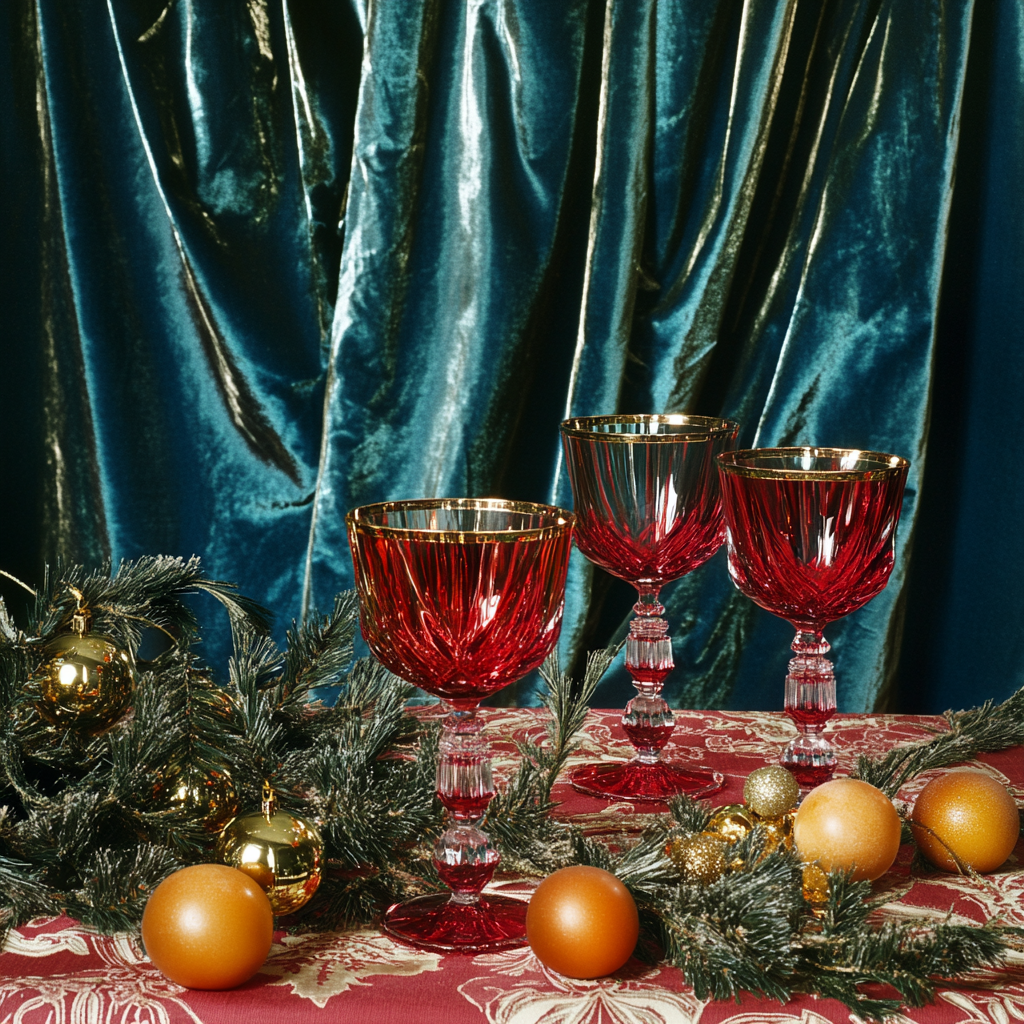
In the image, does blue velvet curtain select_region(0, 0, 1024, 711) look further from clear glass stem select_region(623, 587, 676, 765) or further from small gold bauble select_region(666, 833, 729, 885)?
small gold bauble select_region(666, 833, 729, 885)

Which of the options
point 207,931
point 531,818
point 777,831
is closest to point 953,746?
point 777,831

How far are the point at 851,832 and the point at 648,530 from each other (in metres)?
0.29

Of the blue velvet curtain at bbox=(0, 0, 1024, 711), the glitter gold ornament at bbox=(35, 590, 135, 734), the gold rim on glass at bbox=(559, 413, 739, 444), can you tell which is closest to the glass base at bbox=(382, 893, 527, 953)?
the glitter gold ornament at bbox=(35, 590, 135, 734)

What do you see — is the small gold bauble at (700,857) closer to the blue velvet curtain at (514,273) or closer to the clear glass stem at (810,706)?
the clear glass stem at (810,706)

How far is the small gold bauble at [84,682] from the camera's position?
74 centimetres

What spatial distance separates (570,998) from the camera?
23.1 inches

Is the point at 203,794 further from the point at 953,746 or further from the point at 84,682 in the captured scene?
the point at 953,746

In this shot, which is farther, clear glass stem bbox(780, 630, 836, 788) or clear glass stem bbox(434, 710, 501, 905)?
clear glass stem bbox(780, 630, 836, 788)

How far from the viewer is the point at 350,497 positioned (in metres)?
1.83

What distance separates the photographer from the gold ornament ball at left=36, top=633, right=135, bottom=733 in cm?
74

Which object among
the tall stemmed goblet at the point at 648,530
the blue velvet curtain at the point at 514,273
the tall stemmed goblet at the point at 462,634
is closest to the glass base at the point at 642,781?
the tall stemmed goblet at the point at 648,530

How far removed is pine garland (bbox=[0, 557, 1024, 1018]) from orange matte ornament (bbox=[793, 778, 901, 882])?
0.11ft

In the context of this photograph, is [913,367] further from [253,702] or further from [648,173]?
[253,702]

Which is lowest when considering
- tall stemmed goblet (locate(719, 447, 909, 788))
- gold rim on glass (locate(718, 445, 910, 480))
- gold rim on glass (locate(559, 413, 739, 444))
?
tall stemmed goblet (locate(719, 447, 909, 788))
